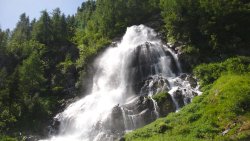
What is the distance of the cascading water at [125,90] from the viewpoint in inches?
1522

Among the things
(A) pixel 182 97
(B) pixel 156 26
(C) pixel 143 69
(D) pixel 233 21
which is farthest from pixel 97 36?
(A) pixel 182 97

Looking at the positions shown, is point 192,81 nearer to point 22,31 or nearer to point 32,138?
point 32,138

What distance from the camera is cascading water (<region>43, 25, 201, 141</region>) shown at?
38.7 meters

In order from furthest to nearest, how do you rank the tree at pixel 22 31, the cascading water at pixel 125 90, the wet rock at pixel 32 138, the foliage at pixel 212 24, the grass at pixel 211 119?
1. the tree at pixel 22 31
2. the foliage at pixel 212 24
3. the wet rock at pixel 32 138
4. the cascading water at pixel 125 90
5. the grass at pixel 211 119

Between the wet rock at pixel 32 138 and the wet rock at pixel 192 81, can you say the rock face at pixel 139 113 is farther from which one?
the wet rock at pixel 32 138

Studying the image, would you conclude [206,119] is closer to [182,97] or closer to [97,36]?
[182,97]

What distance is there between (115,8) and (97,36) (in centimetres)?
593

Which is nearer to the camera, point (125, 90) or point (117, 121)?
point (117, 121)

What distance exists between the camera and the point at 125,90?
153 feet

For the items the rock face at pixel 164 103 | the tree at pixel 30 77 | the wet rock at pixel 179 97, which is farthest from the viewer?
the tree at pixel 30 77

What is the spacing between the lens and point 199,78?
4322 cm

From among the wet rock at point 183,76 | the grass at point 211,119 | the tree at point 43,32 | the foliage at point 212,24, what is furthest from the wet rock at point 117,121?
the tree at point 43,32

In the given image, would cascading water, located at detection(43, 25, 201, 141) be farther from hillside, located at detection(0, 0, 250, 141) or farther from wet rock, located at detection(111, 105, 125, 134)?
Result: hillside, located at detection(0, 0, 250, 141)

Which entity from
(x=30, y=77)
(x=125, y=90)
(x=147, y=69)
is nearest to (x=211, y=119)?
(x=125, y=90)
